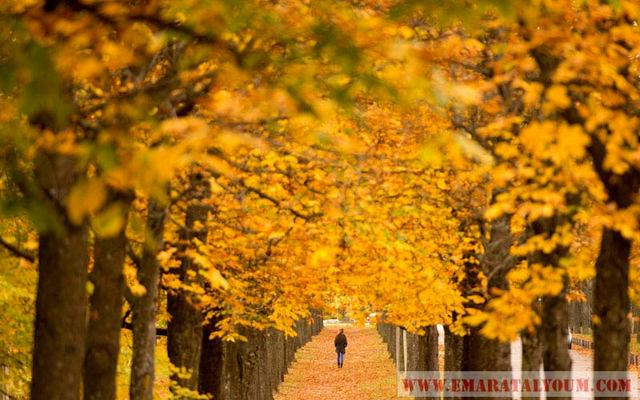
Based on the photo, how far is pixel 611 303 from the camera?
10.9m

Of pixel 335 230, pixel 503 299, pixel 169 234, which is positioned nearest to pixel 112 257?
pixel 335 230

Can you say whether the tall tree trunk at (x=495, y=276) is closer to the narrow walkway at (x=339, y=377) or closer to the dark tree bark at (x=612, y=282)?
the dark tree bark at (x=612, y=282)

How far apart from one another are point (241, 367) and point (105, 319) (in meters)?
18.0

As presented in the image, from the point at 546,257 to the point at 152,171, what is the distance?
8305mm

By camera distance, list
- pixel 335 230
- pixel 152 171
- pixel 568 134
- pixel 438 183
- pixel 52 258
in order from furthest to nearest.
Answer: pixel 438 183 → pixel 335 230 → pixel 52 258 → pixel 568 134 → pixel 152 171

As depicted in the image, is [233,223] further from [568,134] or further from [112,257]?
[568,134]

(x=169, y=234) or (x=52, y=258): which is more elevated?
(x=169, y=234)

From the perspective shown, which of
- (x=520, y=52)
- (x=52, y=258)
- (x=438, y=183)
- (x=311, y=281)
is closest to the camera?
(x=52, y=258)

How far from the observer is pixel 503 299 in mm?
11250

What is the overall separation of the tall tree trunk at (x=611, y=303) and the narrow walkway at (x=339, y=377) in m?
30.6

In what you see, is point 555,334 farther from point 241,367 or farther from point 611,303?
point 241,367

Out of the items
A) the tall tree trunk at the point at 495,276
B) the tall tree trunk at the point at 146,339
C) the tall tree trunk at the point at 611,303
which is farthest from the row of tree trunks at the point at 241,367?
the tall tree trunk at the point at 611,303

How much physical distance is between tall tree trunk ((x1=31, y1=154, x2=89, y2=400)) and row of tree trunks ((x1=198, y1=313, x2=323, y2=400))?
1322cm

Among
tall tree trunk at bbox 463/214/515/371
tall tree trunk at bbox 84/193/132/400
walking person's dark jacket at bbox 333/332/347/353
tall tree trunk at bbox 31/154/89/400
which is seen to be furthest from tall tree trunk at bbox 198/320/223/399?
walking person's dark jacket at bbox 333/332/347/353
